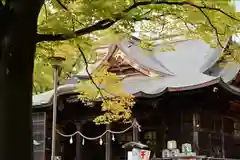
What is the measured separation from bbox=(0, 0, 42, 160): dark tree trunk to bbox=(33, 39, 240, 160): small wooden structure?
763 centimetres

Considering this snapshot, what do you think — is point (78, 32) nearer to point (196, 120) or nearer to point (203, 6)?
point (203, 6)

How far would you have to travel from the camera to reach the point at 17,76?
5492 millimetres

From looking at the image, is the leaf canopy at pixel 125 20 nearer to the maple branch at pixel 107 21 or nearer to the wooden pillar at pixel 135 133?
the maple branch at pixel 107 21

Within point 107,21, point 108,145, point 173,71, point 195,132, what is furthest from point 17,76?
point 173,71

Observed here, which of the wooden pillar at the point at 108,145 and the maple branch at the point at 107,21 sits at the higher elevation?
the maple branch at the point at 107,21

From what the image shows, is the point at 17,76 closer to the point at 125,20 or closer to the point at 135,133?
the point at 125,20

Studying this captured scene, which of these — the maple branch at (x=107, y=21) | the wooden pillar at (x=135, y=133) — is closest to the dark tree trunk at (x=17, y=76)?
the maple branch at (x=107, y=21)

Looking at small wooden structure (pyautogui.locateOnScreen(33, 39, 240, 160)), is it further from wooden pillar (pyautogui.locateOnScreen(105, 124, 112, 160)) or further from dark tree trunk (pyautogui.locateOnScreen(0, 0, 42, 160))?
dark tree trunk (pyautogui.locateOnScreen(0, 0, 42, 160))

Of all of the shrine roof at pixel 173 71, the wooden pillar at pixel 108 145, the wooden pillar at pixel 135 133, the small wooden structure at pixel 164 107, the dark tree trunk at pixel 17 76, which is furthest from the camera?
the wooden pillar at pixel 108 145

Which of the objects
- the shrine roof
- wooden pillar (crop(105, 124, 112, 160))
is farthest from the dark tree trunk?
wooden pillar (crop(105, 124, 112, 160))

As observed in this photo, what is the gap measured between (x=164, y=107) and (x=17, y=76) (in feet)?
29.5

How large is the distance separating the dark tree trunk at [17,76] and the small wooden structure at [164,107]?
7626 millimetres

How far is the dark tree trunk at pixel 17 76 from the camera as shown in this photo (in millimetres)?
5391

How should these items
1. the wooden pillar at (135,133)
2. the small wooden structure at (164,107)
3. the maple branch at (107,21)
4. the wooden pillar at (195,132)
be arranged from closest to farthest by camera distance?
1. the maple branch at (107,21)
2. the wooden pillar at (195,132)
3. the small wooden structure at (164,107)
4. the wooden pillar at (135,133)
